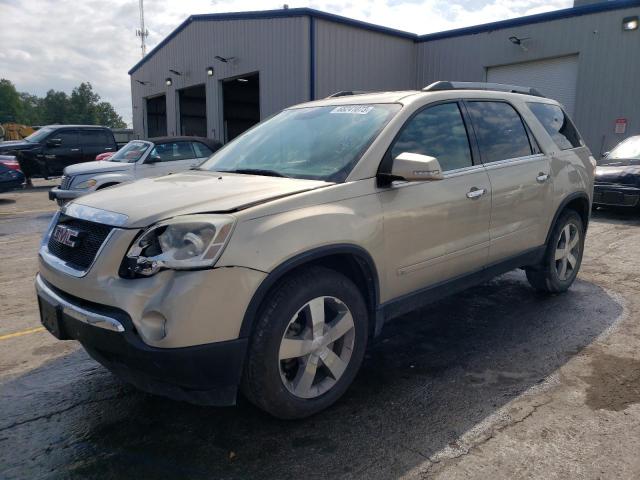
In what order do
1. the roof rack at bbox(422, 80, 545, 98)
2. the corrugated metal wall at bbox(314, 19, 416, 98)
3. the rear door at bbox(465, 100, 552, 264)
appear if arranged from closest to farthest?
the roof rack at bbox(422, 80, 545, 98)
the rear door at bbox(465, 100, 552, 264)
the corrugated metal wall at bbox(314, 19, 416, 98)

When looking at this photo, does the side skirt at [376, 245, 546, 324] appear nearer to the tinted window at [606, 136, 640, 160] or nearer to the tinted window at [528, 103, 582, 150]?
the tinted window at [528, 103, 582, 150]

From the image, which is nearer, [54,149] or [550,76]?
[550,76]

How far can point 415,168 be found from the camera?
2.98m

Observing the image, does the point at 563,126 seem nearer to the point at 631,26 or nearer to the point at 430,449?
the point at 430,449

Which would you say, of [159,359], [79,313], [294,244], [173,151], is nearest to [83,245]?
[79,313]

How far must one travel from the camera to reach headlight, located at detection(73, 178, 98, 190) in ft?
31.1

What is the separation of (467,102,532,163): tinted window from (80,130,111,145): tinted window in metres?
16.1

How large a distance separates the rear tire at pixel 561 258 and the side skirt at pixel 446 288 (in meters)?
0.21

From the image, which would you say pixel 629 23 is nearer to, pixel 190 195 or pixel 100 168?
pixel 100 168

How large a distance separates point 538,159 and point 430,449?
9.26ft

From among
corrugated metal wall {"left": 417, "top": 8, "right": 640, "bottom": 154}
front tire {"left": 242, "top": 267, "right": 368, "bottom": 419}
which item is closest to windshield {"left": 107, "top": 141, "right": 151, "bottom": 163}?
front tire {"left": 242, "top": 267, "right": 368, "bottom": 419}

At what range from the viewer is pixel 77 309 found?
259 cm

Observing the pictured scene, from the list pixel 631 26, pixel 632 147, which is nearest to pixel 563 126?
pixel 632 147

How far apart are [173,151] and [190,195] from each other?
815 centimetres
